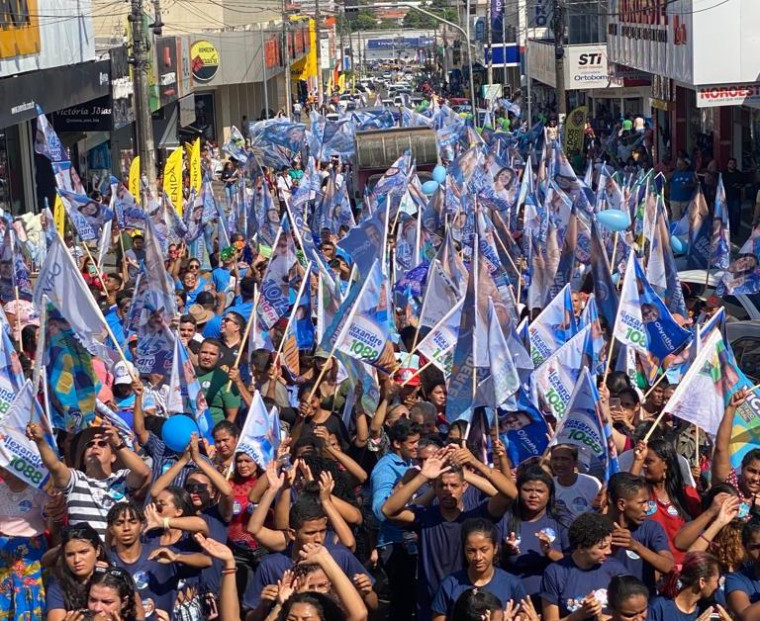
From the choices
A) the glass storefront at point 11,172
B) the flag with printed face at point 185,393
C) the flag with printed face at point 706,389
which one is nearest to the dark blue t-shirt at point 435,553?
the flag with printed face at point 706,389

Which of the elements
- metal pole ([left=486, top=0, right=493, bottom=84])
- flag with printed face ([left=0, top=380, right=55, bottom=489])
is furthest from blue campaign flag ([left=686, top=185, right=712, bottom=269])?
metal pole ([left=486, top=0, right=493, bottom=84])

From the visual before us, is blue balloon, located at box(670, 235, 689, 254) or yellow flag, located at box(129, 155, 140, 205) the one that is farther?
yellow flag, located at box(129, 155, 140, 205)

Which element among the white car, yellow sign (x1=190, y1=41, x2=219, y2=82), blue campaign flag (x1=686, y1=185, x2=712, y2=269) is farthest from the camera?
yellow sign (x1=190, y1=41, x2=219, y2=82)

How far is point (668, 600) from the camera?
594 cm

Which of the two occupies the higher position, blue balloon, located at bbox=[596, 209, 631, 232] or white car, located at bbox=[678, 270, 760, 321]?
blue balloon, located at bbox=[596, 209, 631, 232]

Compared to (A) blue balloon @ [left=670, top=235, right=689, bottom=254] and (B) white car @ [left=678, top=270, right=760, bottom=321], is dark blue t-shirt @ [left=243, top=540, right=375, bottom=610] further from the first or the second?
(A) blue balloon @ [left=670, top=235, right=689, bottom=254]

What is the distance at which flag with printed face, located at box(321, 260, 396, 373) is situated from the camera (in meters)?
9.81

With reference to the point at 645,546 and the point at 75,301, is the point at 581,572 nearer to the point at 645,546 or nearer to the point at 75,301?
the point at 645,546

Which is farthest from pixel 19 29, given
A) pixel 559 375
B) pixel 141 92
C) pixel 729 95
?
pixel 559 375

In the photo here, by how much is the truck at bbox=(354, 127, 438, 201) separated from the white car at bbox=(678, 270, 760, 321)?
600 inches

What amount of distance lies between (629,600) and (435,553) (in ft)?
4.45

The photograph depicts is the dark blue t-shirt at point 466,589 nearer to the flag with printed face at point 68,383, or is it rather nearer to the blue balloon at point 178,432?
the blue balloon at point 178,432

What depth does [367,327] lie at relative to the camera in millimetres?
10008

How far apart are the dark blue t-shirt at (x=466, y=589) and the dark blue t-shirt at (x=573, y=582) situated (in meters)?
0.12
